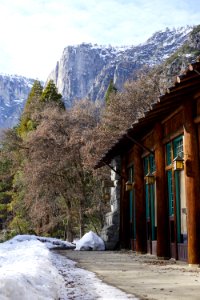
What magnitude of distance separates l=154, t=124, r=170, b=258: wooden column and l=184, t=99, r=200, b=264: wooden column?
255cm

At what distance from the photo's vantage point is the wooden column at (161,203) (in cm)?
1198

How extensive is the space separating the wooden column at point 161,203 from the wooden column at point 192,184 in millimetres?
2552

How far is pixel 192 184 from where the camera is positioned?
942cm

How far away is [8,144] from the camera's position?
31.9 m

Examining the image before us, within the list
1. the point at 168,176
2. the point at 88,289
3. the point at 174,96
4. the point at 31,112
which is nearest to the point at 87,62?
the point at 31,112

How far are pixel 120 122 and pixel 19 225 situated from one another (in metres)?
12.1

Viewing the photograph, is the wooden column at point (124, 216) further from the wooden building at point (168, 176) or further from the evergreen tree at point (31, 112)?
the evergreen tree at point (31, 112)

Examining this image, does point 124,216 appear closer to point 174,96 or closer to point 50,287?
point 174,96

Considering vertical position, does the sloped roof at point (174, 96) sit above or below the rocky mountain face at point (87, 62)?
below

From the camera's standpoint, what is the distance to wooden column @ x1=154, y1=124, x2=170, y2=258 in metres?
12.0

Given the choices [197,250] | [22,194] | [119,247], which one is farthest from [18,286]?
[22,194]

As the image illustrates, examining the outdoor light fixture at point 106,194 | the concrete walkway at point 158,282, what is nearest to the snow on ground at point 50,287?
the concrete walkway at point 158,282

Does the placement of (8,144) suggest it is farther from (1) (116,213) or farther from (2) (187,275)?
(2) (187,275)

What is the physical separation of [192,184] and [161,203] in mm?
2763
